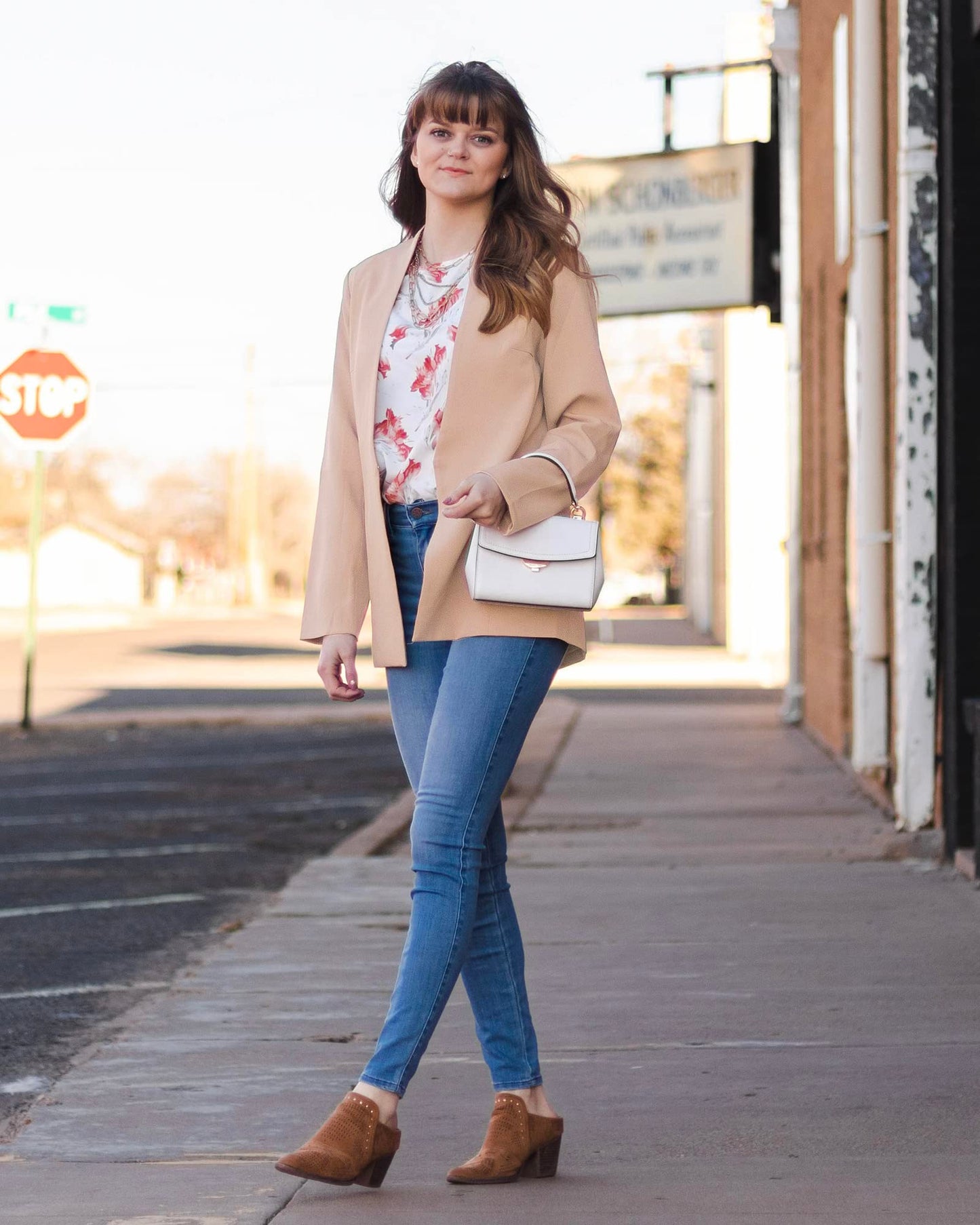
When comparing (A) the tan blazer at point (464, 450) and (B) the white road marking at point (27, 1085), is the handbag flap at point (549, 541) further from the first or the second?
(B) the white road marking at point (27, 1085)

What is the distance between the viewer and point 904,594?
23.5 feet

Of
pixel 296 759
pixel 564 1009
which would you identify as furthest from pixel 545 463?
pixel 296 759

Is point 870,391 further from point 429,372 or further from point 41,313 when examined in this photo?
point 41,313

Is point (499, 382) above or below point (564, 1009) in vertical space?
above

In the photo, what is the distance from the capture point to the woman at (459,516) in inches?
127

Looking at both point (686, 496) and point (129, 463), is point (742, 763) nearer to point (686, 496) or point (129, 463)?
point (686, 496)

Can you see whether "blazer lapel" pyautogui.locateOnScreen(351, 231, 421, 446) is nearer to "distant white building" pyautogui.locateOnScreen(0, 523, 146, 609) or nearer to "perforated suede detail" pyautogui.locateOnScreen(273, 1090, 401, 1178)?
"perforated suede detail" pyautogui.locateOnScreen(273, 1090, 401, 1178)

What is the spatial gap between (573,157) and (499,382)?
10.9 m

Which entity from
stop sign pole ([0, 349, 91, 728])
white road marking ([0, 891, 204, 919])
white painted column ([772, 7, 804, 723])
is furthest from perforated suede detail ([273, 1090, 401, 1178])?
stop sign pole ([0, 349, 91, 728])

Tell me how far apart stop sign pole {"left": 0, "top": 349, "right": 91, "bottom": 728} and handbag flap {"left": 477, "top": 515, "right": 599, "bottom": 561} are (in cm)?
1233

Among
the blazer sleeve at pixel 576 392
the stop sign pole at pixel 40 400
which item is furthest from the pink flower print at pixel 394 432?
the stop sign pole at pixel 40 400

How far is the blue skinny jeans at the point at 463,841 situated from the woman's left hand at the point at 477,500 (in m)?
0.22

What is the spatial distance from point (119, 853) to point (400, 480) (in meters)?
5.58

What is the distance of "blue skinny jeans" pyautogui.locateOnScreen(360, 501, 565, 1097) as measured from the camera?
3230 millimetres
